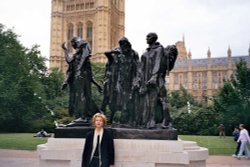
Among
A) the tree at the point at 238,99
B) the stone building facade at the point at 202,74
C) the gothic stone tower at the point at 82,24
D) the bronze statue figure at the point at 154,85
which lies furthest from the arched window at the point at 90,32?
the bronze statue figure at the point at 154,85

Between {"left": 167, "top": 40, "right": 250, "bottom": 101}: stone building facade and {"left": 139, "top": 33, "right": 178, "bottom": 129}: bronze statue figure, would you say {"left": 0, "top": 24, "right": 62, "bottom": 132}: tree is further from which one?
{"left": 167, "top": 40, "right": 250, "bottom": 101}: stone building facade

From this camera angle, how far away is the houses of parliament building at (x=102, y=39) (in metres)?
92.6

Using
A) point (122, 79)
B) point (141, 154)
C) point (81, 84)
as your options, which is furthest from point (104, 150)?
point (81, 84)

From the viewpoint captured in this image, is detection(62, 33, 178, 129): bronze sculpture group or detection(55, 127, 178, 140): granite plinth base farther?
detection(62, 33, 178, 129): bronze sculpture group

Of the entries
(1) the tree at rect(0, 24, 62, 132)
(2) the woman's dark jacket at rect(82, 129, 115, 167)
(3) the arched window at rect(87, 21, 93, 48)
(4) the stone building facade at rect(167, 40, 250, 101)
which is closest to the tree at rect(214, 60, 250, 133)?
(1) the tree at rect(0, 24, 62, 132)

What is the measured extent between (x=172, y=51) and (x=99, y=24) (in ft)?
273

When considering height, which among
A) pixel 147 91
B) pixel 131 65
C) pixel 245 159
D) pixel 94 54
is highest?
pixel 94 54

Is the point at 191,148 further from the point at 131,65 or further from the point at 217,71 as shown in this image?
the point at 217,71

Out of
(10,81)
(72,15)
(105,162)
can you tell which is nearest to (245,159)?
(105,162)

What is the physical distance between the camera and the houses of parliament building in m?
92.6

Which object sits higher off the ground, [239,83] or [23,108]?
[239,83]

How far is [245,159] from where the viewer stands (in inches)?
650

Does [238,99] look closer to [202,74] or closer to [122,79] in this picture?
[122,79]

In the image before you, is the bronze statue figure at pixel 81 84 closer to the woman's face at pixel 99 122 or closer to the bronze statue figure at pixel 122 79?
the bronze statue figure at pixel 122 79
